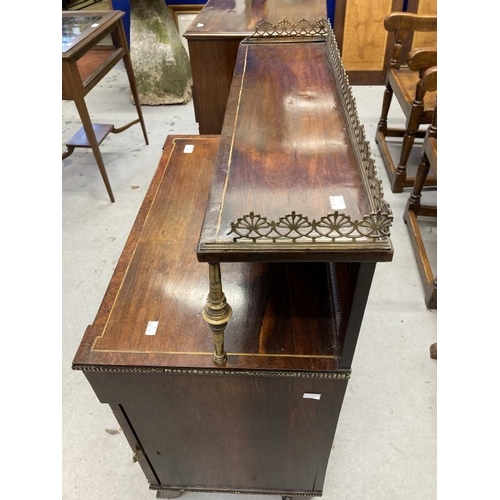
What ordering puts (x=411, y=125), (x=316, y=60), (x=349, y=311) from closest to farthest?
1. (x=349, y=311)
2. (x=316, y=60)
3. (x=411, y=125)

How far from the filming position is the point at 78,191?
106 inches

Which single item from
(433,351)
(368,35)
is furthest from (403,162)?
(368,35)

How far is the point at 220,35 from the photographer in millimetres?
1981

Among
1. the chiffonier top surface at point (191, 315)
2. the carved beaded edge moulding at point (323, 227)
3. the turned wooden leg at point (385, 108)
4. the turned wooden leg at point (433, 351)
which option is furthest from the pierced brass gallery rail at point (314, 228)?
the turned wooden leg at point (385, 108)

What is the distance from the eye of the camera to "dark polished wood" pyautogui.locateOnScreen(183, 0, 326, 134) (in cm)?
200

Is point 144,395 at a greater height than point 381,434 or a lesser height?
greater

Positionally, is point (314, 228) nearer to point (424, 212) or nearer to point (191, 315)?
point (191, 315)

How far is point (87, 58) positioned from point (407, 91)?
190 cm

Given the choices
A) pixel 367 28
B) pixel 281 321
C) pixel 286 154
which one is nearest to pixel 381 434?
pixel 281 321

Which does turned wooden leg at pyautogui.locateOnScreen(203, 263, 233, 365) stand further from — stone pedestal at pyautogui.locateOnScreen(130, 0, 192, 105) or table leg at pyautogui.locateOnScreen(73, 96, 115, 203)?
stone pedestal at pyautogui.locateOnScreen(130, 0, 192, 105)

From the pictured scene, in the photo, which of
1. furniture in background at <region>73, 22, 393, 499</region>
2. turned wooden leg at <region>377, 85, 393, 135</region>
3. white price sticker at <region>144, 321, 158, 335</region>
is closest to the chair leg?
turned wooden leg at <region>377, 85, 393, 135</region>

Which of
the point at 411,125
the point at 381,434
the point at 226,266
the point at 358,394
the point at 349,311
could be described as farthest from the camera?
the point at 411,125

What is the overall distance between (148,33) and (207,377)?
3.19 m

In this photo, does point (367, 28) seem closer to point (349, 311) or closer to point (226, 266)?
point (226, 266)
